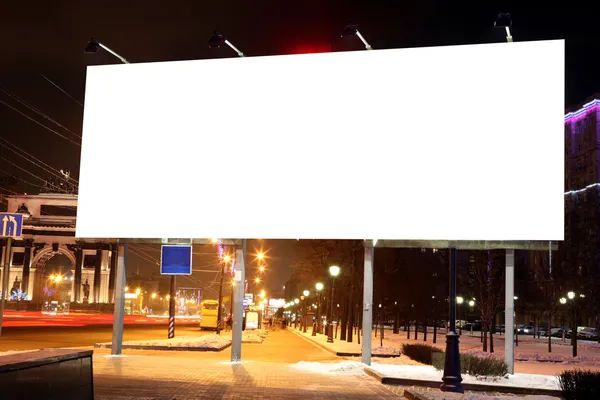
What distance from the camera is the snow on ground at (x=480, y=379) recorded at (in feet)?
59.1

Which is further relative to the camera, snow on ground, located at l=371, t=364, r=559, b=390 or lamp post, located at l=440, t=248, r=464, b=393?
snow on ground, located at l=371, t=364, r=559, b=390

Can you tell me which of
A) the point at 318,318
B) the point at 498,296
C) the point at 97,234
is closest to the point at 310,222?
the point at 97,234

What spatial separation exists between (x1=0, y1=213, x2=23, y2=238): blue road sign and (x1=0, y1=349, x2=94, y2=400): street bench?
1085 cm

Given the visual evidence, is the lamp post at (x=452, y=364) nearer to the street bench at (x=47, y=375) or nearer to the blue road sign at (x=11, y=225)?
the street bench at (x=47, y=375)

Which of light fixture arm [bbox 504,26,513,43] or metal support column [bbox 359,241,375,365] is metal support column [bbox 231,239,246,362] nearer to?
metal support column [bbox 359,241,375,365]

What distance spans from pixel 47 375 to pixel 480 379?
42.4 feet

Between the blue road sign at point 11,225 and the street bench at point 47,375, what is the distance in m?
10.8

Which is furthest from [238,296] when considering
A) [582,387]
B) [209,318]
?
[209,318]

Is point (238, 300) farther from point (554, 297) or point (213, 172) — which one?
point (554, 297)

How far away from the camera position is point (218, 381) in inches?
687

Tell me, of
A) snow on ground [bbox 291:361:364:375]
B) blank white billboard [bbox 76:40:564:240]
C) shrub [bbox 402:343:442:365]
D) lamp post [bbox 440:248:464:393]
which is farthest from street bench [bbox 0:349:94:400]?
shrub [bbox 402:343:442:365]

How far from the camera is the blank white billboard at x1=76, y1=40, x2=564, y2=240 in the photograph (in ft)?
68.4

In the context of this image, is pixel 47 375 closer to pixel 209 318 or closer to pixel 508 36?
pixel 508 36

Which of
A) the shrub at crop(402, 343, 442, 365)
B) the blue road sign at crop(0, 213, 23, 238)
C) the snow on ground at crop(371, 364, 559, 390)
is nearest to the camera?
the snow on ground at crop(371, 364, 559, 390)
